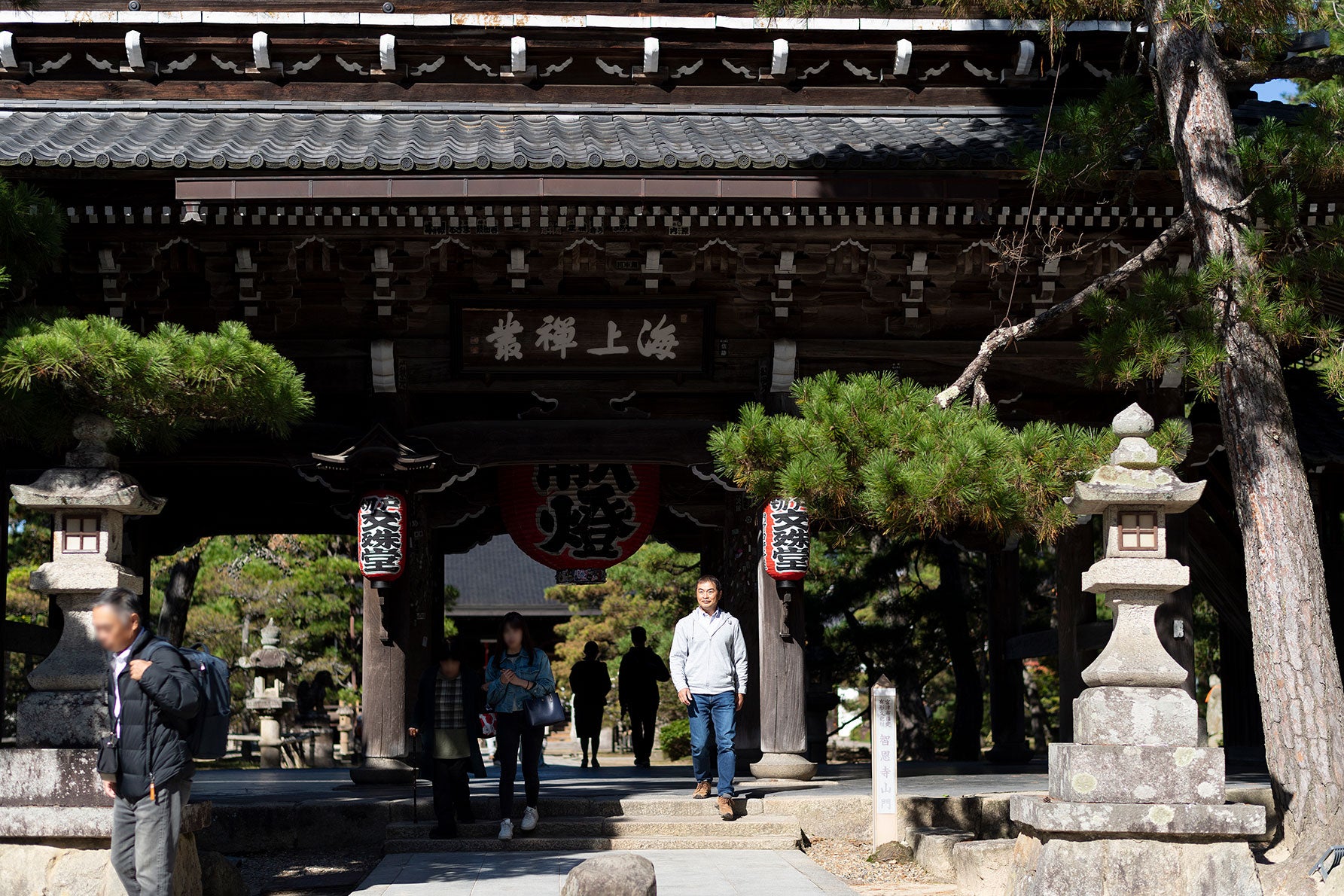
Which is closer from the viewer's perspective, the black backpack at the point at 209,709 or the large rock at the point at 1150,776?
the black backpack at the point at 209,709

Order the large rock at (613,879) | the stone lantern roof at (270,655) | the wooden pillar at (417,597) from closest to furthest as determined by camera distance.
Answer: the large rock at (613,879) → the wooden pillar at (417,597) → the stone lantern roof at (270,655)

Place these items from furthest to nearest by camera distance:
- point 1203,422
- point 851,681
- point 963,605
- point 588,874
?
point 851,681, point 963,605, point 1203,422, point 588,874

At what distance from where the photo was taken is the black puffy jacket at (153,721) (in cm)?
588

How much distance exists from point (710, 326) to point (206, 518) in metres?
7.35

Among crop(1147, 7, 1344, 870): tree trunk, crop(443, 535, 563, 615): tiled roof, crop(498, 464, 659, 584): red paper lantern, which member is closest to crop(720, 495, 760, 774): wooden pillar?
crop(498, 464, 659, 584): red paper lantern

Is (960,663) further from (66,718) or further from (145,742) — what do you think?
(145,742)

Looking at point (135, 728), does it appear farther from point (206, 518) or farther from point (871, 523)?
point (206, 518)

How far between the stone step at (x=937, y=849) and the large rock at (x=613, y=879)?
3.17m

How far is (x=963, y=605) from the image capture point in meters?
18.2

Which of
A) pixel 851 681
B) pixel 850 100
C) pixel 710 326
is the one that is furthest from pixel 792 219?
pixel 851 681

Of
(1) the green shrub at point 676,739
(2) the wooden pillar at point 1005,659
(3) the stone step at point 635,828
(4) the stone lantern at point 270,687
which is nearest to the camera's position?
(3) the stone step at point 635,828

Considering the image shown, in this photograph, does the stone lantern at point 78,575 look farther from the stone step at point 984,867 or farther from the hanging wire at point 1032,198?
the hanging wire at point 1032,198

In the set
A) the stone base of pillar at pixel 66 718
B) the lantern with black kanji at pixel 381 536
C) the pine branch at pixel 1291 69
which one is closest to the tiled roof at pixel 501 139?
the pine branch at pixel 1291 69

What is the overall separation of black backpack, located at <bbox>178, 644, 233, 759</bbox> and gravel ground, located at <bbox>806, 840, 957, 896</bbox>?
4.00m
